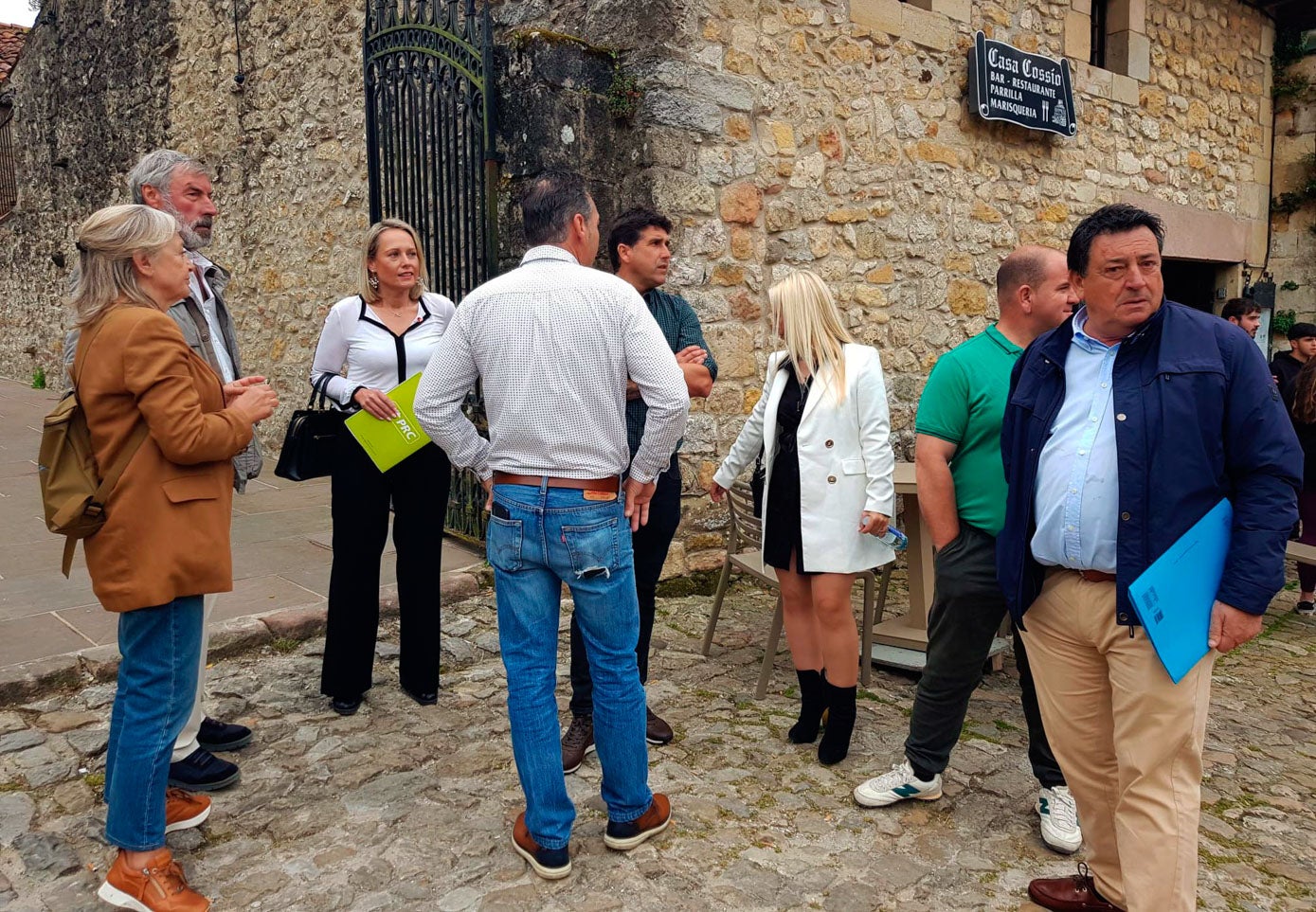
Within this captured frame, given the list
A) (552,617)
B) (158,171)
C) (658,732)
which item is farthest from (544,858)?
(158,171)

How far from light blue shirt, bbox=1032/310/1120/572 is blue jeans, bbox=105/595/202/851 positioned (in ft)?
6.62

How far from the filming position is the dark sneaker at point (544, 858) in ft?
8.49

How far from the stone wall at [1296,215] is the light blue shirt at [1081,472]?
8.18 meters

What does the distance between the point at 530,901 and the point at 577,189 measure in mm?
1798

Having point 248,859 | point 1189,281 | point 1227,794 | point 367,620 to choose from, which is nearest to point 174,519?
point 248,859

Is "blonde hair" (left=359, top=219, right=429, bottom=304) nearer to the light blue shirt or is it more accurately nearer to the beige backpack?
the beige backpack

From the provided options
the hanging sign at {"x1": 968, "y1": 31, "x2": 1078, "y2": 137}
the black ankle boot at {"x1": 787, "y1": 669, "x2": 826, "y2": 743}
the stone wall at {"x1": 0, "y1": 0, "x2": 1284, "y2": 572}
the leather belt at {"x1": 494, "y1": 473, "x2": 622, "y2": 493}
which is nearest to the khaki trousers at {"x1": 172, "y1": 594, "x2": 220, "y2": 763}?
the leather belt at {"x1": 494, "y1": 473, "x2": 622, "y2": 493}

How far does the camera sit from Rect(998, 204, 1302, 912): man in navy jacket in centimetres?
204

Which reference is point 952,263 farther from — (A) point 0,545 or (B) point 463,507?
(A) point 0,545

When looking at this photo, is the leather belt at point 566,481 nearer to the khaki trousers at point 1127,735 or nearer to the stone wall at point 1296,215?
the khaki trousers at point 1127,735

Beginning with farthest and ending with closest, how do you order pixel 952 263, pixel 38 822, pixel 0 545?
pixel 952 263, pixel 0 545, pixel 38 822

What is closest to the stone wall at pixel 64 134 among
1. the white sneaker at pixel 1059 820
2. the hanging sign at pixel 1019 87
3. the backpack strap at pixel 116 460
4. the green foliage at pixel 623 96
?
the green foliage at pixel 623 96

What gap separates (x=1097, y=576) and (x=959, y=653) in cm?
76

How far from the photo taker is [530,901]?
2.49 meters
